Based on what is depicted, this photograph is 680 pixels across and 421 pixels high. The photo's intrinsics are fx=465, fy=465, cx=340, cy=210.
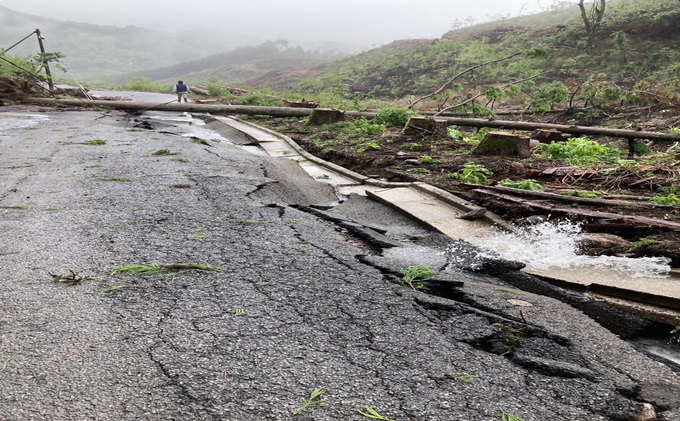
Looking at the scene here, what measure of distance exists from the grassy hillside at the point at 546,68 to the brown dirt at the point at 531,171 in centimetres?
240

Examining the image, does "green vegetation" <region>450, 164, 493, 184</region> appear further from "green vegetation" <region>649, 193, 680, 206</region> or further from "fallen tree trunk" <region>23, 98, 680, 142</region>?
"fallen tree trunk" <region>23, 98, 680, 142</region>

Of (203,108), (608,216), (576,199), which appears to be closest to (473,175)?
(576,199)

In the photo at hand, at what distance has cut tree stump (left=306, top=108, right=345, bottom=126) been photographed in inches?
512

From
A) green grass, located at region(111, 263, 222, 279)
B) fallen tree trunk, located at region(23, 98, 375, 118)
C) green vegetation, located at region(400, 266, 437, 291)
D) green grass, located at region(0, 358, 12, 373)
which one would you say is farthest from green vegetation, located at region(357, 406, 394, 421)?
fallen tree trunk, located at region(23, 98, 375, 118)

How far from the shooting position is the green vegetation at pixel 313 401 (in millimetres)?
1936

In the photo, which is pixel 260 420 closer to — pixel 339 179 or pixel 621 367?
pixel 621 367

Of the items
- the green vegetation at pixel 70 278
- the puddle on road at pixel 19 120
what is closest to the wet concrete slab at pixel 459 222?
the green vegetation at pixel 70 278

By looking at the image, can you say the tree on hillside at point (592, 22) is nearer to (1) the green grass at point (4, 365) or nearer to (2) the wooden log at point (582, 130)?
(2) the wooden log at point (582, 130)

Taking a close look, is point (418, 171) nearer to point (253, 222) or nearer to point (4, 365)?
point (253, 222)

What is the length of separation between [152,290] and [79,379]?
0.94 meters

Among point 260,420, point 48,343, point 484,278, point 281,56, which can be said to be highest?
point 281,56

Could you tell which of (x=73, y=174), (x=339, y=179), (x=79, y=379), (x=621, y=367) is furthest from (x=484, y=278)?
(x=73, y=174)

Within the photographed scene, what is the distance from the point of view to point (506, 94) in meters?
17.1

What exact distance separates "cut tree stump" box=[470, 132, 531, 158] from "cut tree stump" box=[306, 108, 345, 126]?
5668mm
